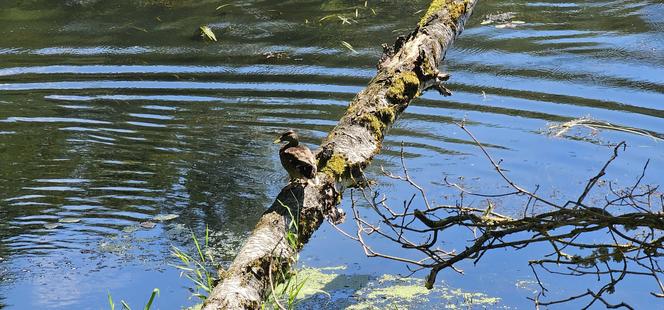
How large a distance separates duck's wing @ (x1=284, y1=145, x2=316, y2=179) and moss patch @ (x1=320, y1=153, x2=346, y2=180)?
0.86 ft

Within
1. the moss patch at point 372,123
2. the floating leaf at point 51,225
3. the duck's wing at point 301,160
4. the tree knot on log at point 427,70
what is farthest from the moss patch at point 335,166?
the floating leaf at point 51,225

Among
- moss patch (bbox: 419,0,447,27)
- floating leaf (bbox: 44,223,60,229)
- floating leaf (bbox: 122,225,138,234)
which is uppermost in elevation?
moss patch (bbox: 419,0,447,27)

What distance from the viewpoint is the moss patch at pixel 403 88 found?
6281 mm

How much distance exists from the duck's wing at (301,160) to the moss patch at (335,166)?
0.86 feet

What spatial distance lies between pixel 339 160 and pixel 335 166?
0.08 m

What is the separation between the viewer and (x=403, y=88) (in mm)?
6336

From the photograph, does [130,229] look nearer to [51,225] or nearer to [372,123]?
[51,225]

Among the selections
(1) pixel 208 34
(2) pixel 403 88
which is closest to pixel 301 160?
(2) pixel 403 88

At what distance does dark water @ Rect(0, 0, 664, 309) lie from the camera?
253 inches

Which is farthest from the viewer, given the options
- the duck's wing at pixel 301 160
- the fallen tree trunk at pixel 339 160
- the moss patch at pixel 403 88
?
the moss patch at pixel 403 88

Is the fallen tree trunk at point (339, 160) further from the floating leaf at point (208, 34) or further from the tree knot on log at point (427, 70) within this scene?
the floating leaf at point (208, 34)

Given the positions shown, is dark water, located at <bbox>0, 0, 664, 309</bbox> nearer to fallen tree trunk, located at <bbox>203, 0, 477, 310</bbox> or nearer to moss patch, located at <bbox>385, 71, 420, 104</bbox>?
fallen tree trunk, located at <bbox>203, 0, 477, 310</bbox>

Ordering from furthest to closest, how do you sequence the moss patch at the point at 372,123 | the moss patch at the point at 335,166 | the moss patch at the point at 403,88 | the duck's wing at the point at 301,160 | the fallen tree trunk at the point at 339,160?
the moss patch at the point at 403,88 < the moss patch at the point at 372,123 < the moss patch at the point at 335,166 < the duck's wing at the point at 301,160 < the fallen tree trunk at the point at 339,160

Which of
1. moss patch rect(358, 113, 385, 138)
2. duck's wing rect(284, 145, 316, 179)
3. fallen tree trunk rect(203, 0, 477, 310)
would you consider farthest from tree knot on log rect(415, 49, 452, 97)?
duck's wing rect(284, 145, 316, 179)
